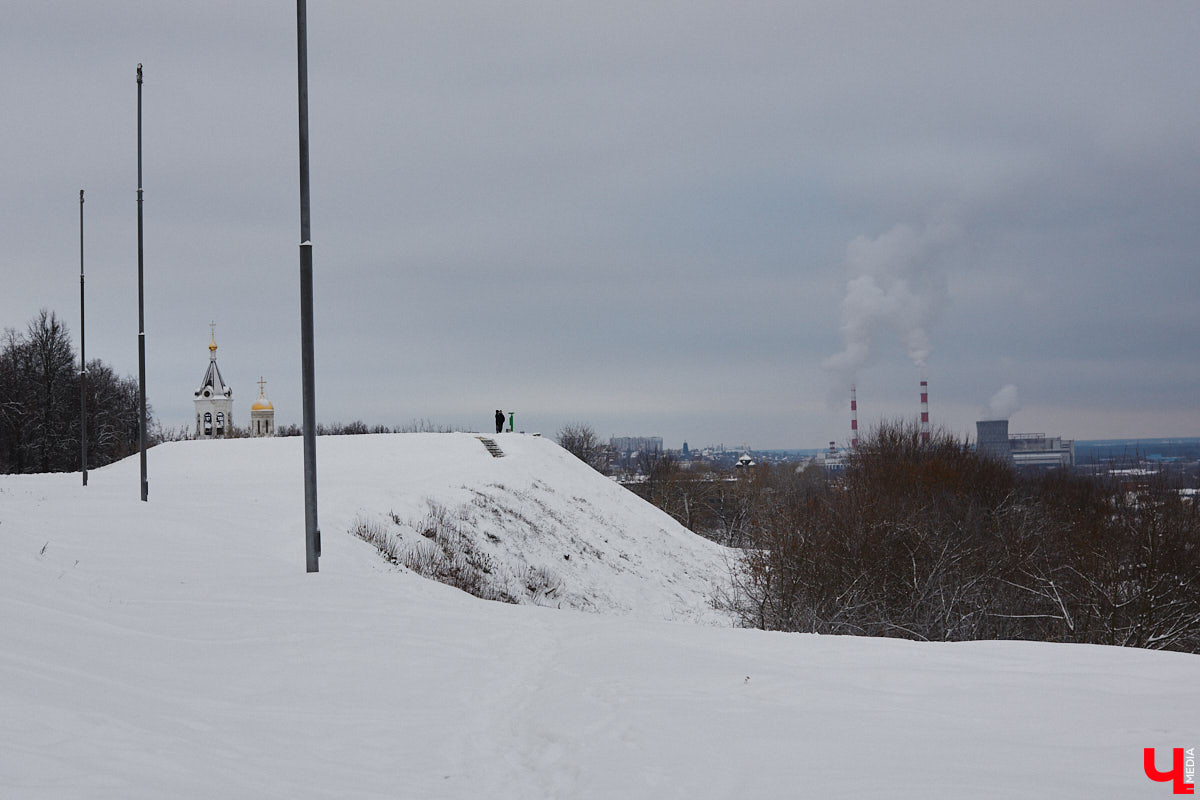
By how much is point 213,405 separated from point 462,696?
72.3m

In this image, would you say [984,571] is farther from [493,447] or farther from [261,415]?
[261,415]

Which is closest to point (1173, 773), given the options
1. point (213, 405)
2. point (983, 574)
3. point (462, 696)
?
point (462, 696)

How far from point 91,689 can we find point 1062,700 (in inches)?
288

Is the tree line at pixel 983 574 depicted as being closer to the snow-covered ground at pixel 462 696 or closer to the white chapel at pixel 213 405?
the snow-covered ground at pixel 462 696

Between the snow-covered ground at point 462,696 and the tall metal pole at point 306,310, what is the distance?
0.74 meters

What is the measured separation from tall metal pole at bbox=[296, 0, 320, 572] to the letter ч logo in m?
10.5

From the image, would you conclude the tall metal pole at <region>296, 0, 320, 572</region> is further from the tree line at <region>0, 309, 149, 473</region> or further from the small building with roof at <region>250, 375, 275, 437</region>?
the small building with roof at <region>250, 375, 275, 437</region>

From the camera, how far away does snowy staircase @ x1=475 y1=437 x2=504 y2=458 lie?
4097 cm

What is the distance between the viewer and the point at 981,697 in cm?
A: 765

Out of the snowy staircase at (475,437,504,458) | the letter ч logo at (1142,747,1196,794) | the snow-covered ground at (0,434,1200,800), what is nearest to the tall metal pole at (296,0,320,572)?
the snow-covered ground at (0,434,1200,800)

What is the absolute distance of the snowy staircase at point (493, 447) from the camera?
1613 inches

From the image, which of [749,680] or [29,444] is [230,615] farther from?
[29,444]

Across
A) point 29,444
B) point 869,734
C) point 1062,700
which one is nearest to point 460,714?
point 869,734

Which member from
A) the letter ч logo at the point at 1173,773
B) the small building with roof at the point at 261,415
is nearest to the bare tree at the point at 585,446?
the small building with roof at the point at 261,415
